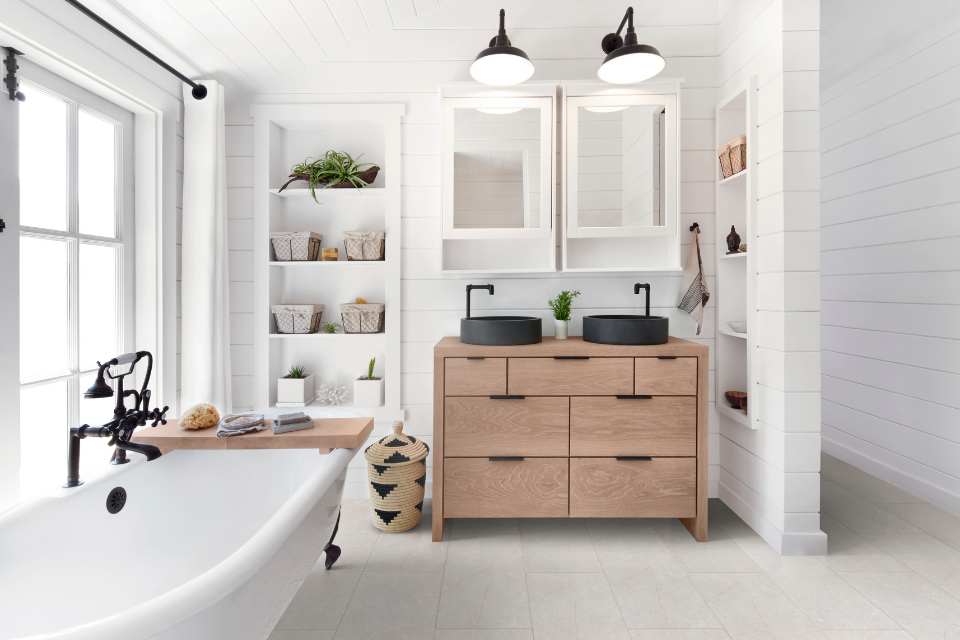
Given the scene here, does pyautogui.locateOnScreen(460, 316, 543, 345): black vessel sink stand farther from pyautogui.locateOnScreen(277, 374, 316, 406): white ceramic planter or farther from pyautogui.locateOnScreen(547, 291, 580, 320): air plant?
pyautogui.locateOnScreen(277, 374, 316, 406): white ceramic planter

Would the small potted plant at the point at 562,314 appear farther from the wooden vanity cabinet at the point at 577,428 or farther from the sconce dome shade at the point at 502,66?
the sconce dome shade at the point at 502,66

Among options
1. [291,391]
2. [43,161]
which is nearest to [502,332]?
[291,391]

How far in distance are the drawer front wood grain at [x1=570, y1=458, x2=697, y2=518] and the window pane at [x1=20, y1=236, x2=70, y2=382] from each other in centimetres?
213

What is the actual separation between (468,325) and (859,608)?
186 cm

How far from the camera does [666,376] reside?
2365 millimetres

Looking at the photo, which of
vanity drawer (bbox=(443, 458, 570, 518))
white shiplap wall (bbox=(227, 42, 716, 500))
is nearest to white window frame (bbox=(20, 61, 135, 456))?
white shiplap wall (bbox=(227, 42, 716, 500))

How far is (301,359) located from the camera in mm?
2975

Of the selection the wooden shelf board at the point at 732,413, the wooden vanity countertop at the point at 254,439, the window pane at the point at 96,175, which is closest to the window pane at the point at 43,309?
the window pane at the point at 96,175

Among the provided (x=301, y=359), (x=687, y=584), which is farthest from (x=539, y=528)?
(x=301, y=359)

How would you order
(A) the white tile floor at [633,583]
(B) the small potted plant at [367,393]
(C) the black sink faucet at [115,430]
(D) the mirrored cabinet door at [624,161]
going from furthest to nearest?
(B) the small potted plant at [367,393] < (D) the mirrored cabinet door at [624,161] < (A) the white tile floor at [633,583] < (C) the black sink faucet at [115,430]

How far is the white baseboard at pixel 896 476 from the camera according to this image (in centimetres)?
272

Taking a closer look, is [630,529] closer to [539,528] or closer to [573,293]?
[539,528]

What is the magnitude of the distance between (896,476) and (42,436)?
4226 millimetres

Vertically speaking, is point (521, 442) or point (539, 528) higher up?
point (521, 442)
